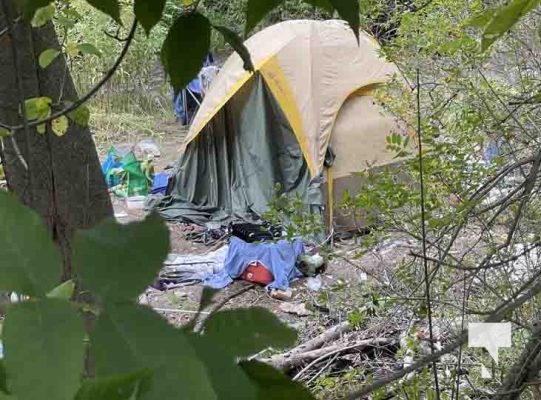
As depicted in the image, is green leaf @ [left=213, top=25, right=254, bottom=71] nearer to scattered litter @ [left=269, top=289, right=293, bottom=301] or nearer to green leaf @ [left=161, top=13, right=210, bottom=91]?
green leaf @ [left=161, top=13, right=210, bottom=91]

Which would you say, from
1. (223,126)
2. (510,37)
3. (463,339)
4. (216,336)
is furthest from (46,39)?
(223,126)

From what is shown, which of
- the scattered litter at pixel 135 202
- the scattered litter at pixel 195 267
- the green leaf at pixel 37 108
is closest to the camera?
the green leaf at pixel 37 108

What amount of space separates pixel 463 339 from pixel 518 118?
48.0 inches

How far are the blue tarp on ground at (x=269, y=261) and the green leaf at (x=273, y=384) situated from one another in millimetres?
3552

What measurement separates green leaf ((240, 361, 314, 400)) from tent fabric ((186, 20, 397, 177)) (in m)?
4.28

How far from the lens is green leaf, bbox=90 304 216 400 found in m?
0.22

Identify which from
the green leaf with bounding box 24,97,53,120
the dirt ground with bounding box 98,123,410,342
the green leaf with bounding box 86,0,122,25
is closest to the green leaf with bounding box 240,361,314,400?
the green leaf with bounding box 86,0,122,25

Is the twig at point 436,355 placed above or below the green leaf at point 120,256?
below

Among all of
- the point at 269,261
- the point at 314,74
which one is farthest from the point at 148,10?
the point at 314,74

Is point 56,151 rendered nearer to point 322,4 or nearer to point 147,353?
point 322,4

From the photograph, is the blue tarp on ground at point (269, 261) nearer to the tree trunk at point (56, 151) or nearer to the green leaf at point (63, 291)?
the tree trunk at point (56, 151)

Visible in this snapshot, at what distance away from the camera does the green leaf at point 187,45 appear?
431 mm

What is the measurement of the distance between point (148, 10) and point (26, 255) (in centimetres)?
25

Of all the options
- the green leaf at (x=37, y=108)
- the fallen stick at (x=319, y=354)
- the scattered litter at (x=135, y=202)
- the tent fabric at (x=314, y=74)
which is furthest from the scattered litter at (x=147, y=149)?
the green leaf at (x=37, y=108)
